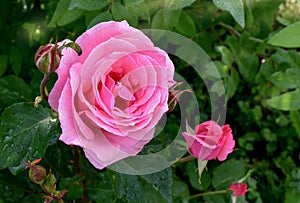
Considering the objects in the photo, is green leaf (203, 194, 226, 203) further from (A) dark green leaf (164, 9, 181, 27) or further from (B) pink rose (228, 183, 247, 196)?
(A) dark green leaf (164, 9, 181, 27)

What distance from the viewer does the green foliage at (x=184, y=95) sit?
70cm

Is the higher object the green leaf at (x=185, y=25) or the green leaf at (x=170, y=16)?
the green leaf at (x=170, y=16)

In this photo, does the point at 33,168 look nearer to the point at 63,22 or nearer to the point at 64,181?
the point at 64,181

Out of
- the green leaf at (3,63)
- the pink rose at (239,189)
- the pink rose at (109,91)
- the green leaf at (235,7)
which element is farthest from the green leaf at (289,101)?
the green leaf at (3,63)

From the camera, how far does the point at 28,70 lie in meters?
1.20

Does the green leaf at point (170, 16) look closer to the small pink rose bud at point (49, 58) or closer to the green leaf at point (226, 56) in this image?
the green leaf at point (226, 56)

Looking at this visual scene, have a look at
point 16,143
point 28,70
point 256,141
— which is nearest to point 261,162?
point 256,141

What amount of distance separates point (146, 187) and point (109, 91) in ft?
0.72

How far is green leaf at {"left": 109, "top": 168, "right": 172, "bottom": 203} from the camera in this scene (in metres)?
0.72

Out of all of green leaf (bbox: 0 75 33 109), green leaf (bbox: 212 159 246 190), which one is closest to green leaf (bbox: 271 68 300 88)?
green leaf (bbox: 212 159 246 190)

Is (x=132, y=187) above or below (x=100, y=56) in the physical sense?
below

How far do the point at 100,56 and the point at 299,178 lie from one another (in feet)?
2.72

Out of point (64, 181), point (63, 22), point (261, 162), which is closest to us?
point (64, 181)

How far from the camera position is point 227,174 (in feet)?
3.81
